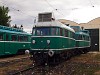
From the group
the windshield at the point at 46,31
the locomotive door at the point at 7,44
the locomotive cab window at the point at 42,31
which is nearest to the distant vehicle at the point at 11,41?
the locomotive door at the point at 7,44

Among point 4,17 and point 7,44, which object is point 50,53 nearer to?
point 7,44

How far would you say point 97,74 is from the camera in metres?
15.9

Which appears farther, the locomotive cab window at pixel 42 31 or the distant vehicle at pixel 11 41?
the distant vehicle at pixel 11 41

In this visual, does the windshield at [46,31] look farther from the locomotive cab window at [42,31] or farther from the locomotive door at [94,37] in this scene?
the locomotive door at [94,37]

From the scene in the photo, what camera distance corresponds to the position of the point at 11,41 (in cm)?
2948

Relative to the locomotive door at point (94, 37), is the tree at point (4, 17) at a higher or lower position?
higher

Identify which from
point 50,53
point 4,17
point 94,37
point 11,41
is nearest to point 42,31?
point 50,53

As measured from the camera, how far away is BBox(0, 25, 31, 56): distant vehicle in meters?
27.7

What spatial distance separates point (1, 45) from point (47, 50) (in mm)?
8848

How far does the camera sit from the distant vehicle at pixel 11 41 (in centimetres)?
2770

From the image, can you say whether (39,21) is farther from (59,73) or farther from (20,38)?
(20,38)

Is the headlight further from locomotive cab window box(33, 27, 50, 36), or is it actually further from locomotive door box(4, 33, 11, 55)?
locomotive door box(4, 33, 11, 55)

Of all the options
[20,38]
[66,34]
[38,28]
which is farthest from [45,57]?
[20,38]

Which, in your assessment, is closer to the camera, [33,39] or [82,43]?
[33,39]
